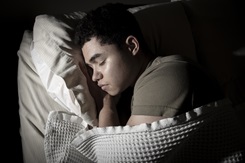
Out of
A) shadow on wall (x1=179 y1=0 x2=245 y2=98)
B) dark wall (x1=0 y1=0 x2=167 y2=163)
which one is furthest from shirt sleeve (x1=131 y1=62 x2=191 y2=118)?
dark wall (x1=0 y1=0 x2=167 y2=163)

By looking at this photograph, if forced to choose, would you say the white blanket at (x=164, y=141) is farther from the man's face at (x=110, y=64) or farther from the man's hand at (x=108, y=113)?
the man's face at (x=110, y=64)

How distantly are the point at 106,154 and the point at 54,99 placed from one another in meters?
0.32

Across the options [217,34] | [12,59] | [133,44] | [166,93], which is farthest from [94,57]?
[217,34]

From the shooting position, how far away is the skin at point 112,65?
109 centimetres

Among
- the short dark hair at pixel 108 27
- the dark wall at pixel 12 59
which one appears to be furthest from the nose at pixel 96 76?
the dark wall at pixel 12 59

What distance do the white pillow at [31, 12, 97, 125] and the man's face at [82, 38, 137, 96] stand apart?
6 cm

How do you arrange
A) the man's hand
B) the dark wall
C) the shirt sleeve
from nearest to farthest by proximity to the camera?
1. the shirt sleeve
2. the man's hand
3. the dark wall

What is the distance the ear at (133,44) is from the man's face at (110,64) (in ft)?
0.05

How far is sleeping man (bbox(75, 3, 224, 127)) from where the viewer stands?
3.08 feet

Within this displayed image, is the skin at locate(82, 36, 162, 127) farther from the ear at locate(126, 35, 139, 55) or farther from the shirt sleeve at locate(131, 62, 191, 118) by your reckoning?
the shirt sleeve at locate(131, 62, 191, 118)

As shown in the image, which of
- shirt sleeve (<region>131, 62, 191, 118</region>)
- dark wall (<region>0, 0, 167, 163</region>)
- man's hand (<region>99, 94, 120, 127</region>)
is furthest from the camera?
dark wall (<region>0, 0, 167, 163</region>)

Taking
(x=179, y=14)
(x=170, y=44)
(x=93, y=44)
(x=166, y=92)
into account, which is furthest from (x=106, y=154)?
(x=179, y=14)

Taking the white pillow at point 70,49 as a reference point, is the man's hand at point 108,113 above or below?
below

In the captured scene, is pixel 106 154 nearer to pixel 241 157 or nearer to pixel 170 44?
pixel 241 157
